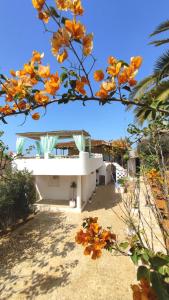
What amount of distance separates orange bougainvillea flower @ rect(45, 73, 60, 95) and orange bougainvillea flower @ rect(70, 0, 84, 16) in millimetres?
253

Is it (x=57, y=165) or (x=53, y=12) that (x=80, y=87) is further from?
(x=57, y=165)

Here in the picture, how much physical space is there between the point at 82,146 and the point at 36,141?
5.04 meters

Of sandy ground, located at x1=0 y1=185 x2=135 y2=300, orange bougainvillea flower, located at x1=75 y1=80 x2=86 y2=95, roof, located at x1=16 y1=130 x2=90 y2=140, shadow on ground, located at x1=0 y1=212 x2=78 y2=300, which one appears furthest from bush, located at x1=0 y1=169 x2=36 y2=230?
orange bougainvillea flower, located at x1=75 y1=80 x2=86 y2=95

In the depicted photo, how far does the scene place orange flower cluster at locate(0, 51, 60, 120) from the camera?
3.00 feet

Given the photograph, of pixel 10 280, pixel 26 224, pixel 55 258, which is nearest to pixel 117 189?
pixel 26 224

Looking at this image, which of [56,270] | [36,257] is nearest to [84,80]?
[56,270]

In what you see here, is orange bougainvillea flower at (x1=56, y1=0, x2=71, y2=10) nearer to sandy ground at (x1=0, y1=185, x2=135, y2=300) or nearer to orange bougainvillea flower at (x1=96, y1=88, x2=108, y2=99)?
orange bougainvillea flower at (x1=96, y1=88, x2=108, y2=99)

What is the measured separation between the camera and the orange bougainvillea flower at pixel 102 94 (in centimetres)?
88

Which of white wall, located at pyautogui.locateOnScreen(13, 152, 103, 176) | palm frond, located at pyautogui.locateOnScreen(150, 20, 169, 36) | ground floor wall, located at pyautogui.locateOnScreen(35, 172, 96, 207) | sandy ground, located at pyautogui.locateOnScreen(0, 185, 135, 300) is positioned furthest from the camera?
ground floor wall, located at pyautogui.locateOnScreen(35, 172, 96, 207)

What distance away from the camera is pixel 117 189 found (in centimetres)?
1683

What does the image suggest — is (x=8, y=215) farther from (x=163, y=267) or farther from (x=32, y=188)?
(x=163, y=267)

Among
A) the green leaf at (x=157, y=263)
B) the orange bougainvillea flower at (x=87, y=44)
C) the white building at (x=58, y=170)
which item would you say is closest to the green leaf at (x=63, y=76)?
the orange bougainvillea flower at (x=87, y=44)

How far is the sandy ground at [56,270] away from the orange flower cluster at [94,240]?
4313 millimetres

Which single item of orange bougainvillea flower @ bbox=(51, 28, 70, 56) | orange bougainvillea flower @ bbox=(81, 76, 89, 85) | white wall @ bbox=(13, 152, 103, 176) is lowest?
orange bougainvillea flower @ bbox=(81, 76, 89, 85)
